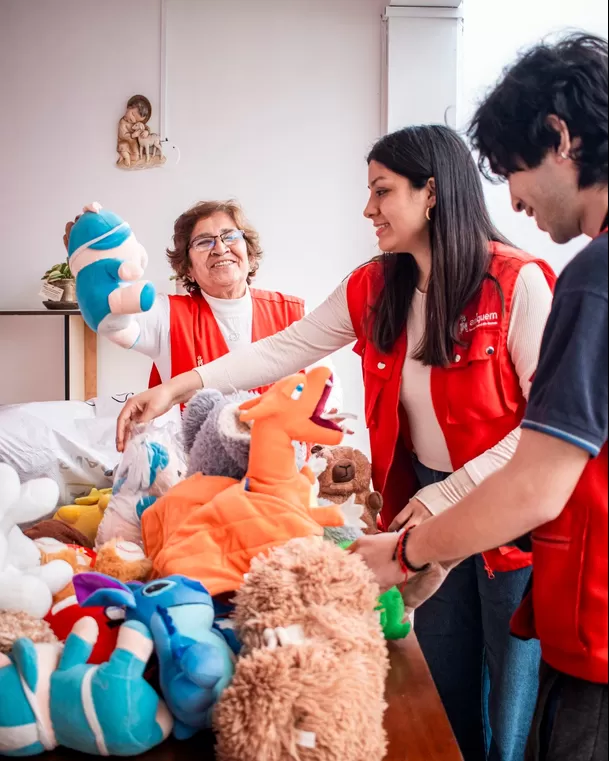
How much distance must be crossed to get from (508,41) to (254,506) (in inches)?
105

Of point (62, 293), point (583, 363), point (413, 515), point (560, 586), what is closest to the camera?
point (583, 363)

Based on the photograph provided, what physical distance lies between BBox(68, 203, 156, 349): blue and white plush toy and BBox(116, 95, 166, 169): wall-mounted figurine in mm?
2592

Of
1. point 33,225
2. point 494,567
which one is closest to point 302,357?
point 494,567

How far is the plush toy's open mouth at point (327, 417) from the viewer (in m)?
1.04

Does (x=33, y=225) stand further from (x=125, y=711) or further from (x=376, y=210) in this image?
(x=125, y=711)

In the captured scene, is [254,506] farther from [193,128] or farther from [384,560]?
[193,128]

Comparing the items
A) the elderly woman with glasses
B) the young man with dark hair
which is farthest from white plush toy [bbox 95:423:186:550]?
the elderly woman with glasses

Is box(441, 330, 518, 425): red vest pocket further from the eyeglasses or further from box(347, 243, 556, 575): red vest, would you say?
the eyeglasses

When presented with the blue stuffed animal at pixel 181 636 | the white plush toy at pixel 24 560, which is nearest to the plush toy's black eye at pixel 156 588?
the blue stuffed animal at pixel 181 636

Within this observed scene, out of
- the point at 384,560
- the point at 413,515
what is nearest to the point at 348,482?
the point at 413,515

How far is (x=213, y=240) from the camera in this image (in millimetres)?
2129

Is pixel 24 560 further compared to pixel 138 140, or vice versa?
pixel 138 140

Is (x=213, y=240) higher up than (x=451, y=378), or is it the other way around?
(x=213, y=240)

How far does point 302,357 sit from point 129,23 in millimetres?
2946
